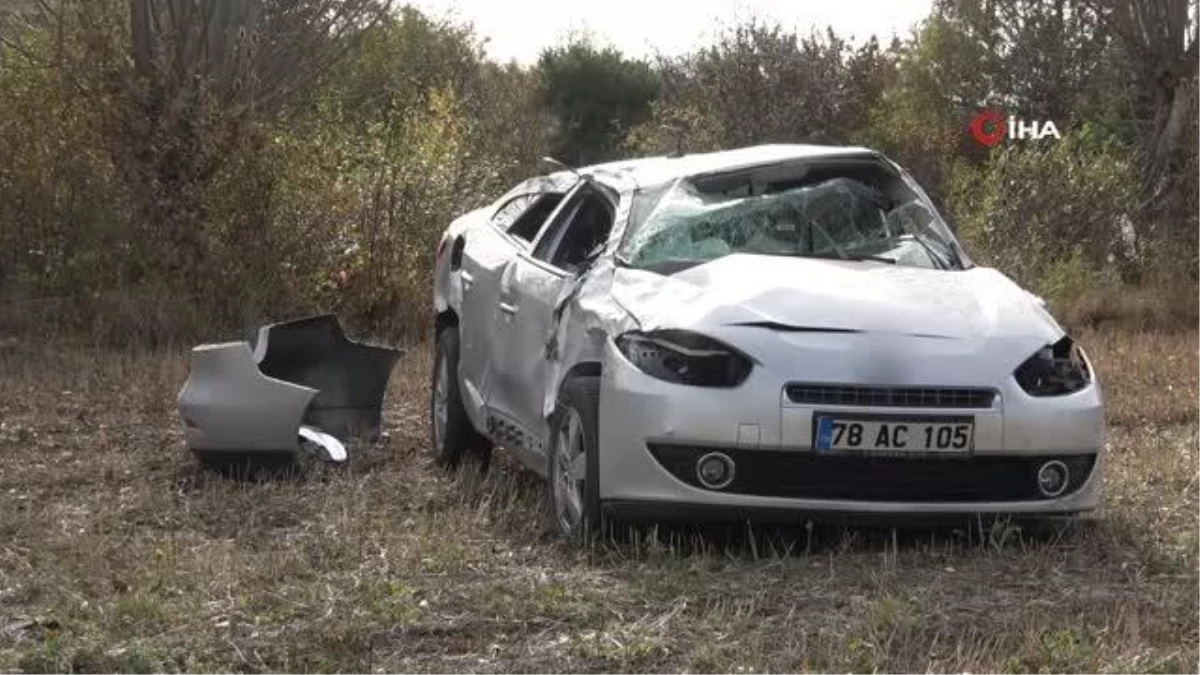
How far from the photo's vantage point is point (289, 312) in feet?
44.0

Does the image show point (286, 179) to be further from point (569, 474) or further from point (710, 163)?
point (569, 474)

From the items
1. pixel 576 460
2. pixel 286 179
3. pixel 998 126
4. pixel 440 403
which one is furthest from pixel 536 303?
pixel 998 126

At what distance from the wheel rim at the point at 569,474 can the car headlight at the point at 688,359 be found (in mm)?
362

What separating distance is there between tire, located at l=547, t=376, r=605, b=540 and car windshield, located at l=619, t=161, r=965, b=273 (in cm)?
67

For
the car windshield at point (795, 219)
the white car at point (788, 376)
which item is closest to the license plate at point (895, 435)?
the white car at point (788, 376)

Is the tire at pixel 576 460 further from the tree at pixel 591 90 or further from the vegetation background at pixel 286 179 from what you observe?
→ the tree at pixel 591 90

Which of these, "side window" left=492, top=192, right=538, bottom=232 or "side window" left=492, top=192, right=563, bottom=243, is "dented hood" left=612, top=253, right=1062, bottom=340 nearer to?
"side window" left=492, top=192, right=563, bottom=243

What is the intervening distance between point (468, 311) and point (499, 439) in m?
0.89

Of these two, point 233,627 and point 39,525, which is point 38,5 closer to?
point 39,525

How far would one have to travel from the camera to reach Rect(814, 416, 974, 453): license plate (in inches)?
214

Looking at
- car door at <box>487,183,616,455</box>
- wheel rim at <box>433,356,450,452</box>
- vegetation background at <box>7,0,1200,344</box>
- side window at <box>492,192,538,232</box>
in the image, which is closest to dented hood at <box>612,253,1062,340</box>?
car door at <box>487,183,616,455</box>

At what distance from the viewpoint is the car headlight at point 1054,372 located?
18.6 feet

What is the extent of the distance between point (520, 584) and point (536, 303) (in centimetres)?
183

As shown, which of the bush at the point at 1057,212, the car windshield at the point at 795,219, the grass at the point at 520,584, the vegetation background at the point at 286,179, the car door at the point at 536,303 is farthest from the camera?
the bush at the point at 1057,212
